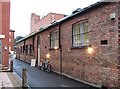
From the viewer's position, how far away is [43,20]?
60.2 metres

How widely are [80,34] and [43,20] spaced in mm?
47141

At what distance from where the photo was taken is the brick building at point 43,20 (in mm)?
55684

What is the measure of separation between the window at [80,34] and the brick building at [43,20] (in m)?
35.2

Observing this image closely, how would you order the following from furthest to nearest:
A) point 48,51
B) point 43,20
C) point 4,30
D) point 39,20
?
point 39,20
point 43,20
point 48,51
point 4,30

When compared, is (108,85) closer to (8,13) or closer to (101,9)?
(101,9)

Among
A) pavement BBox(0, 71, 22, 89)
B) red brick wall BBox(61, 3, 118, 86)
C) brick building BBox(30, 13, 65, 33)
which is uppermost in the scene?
brick building BBox(30, 13, 65, 33)

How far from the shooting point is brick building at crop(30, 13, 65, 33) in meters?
55.7

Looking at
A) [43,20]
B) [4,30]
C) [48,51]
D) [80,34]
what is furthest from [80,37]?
[43,20]

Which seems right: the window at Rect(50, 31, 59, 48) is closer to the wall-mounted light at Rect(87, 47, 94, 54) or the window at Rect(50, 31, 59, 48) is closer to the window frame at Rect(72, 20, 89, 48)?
the window frame at Rect(72, 20, 89, 48)

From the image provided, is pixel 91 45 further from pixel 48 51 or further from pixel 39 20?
pixel 39 20

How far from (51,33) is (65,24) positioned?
4.08 meters

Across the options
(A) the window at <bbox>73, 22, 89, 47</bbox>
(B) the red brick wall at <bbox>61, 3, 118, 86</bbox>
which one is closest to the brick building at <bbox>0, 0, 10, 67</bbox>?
(B) the red brick wall at <bbox>61, 3, 118, 86</bbox>

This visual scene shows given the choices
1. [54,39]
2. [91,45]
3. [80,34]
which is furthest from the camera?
[54,39]

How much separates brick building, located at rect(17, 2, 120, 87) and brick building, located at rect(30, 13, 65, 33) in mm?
33882
